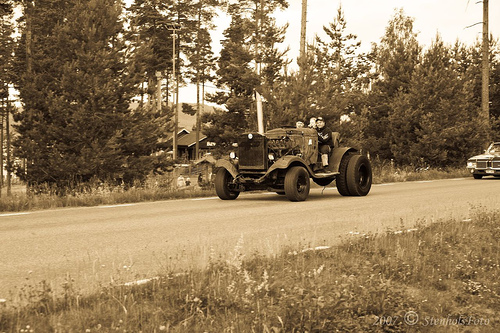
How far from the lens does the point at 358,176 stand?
14.6m

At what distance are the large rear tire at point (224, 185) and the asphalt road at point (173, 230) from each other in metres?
0.23

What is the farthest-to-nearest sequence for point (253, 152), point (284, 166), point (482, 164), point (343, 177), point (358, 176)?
point (482, 164)
point (358, 176)
point (343, 177)
point (253, 152)
point (284, 166)

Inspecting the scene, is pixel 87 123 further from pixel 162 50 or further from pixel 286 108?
pixel 162 50

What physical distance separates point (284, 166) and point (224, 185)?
1885mm

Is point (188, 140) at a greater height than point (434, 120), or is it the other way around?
point (188, 140)

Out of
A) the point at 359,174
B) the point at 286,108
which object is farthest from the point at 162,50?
the point at 359,174

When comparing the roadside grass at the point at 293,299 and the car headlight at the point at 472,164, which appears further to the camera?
the car headlight at the point at 472,164

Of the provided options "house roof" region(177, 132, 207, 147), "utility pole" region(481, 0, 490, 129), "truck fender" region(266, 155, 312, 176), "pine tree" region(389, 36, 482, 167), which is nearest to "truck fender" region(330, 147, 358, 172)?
"truck fender" region(266, 155, 312, 176)

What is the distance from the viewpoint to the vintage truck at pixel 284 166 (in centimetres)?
1284

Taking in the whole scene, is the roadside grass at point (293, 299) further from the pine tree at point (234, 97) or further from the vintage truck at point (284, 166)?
the pine tree at point (234, 97)

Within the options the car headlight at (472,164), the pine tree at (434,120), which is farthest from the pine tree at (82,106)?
the pine tree at (434,120)

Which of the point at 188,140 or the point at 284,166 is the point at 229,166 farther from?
the point at 188,140

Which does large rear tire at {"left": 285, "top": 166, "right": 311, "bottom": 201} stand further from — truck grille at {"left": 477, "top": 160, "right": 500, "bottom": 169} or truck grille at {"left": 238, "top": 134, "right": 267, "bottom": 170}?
truck grille at {"left": 477, "top": 160, "right": 500, "bottom": 169}

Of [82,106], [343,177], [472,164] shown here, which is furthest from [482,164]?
[82,106]
